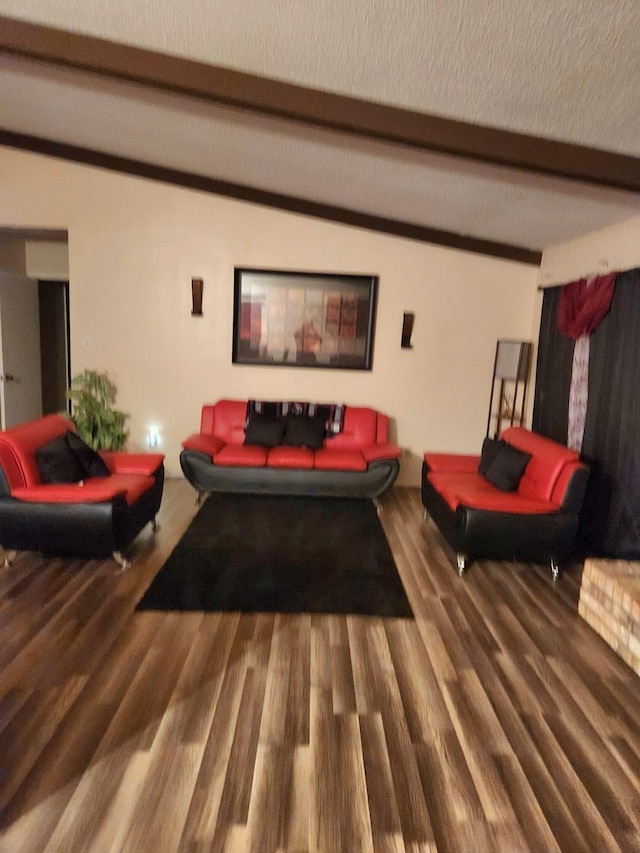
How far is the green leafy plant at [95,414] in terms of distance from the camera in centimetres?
530

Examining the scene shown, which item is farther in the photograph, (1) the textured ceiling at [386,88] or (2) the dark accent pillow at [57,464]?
(2) the dark accent pillow at [57,464]

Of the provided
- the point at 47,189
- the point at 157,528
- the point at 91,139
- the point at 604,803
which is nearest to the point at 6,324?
the point at 47,189

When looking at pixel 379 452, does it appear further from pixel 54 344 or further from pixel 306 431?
pixel 54 344

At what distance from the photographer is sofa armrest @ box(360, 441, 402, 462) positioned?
4.87 meters

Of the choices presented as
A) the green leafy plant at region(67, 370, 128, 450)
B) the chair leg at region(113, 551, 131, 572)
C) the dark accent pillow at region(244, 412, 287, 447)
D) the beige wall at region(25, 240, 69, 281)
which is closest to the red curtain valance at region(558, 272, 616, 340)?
the dark accent pillow at region(244, 412, 287, 447)

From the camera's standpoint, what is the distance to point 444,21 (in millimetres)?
2240

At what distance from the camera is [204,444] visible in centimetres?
488

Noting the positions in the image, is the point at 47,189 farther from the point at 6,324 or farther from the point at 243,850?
the point at 243,850

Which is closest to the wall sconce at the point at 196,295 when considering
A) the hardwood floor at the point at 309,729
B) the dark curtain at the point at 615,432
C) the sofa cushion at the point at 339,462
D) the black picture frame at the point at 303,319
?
the black picture frame at the point at 303,319

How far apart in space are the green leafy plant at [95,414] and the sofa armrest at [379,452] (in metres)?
2.46

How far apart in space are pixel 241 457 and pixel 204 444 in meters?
0.37

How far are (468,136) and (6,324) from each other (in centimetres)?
482

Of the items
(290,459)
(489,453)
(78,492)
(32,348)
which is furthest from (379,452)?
(32,348)

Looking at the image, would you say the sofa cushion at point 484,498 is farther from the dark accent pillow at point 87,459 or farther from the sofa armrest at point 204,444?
the dark accent pillow at point 87,459
